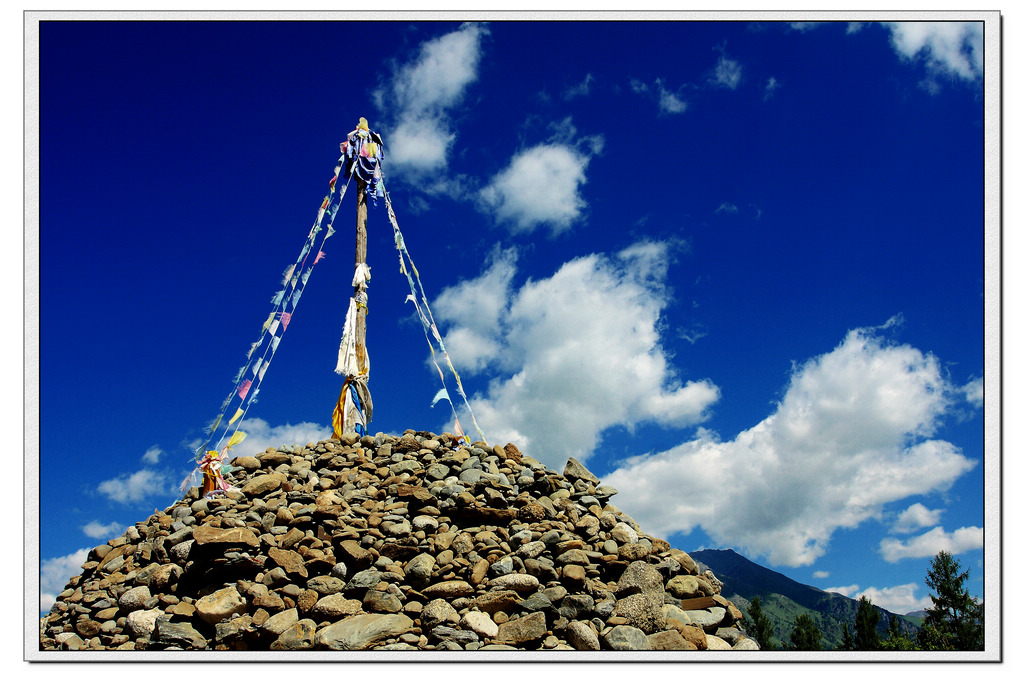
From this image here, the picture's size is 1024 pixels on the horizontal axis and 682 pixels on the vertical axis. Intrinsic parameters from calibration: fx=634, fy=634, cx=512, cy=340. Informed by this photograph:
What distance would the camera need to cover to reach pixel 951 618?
10109mm

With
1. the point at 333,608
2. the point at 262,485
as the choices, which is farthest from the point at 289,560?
the point at 262,485

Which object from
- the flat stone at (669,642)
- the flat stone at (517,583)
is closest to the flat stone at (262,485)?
the flat stone at (517,583)

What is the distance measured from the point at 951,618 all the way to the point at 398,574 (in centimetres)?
908

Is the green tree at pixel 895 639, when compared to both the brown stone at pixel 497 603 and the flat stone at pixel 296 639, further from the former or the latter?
the flat stone at pixel 296 639

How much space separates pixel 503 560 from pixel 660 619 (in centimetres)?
170

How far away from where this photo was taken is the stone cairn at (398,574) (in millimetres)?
6172

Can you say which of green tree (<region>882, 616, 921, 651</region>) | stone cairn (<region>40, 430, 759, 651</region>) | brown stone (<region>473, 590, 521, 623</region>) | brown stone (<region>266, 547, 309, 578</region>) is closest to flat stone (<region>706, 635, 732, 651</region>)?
stone cairn (<region>40, 430, 759, 651</region>)

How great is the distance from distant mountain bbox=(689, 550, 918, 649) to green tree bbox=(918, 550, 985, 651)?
0.38 m

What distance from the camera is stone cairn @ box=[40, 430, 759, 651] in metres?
6.17

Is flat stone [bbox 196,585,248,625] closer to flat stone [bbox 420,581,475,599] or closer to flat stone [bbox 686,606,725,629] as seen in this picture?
flat stone [bbox 420,581,475,599]

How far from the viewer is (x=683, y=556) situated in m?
7.52

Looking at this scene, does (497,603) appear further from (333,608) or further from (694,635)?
(694,635)

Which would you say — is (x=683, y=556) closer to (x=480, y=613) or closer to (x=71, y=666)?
(x=480, y=613)

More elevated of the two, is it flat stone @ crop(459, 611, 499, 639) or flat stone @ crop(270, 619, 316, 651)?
flat stone @ crop(459, 611, 499, 639)
